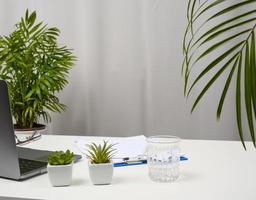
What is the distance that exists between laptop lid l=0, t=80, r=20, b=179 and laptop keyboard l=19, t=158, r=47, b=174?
55 millimetres

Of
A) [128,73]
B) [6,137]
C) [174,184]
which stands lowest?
[174,184]

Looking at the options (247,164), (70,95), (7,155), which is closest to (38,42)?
(70,95)

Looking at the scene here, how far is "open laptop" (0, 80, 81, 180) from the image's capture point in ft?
3.70

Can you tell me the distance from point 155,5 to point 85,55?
1.80 ft

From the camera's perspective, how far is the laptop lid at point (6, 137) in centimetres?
113

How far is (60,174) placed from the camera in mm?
1137

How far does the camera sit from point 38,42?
2.33 metres

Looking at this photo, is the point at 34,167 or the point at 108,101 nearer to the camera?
the point at 34,167

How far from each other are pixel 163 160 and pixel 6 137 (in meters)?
0.44

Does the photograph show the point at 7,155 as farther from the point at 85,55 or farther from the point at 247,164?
the point at 85,55

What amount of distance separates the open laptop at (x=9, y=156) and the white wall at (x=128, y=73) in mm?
1324

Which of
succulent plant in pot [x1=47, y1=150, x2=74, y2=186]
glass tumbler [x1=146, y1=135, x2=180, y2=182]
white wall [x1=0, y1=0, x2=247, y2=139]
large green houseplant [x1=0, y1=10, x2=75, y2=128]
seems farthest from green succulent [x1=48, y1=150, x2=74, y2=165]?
white wall [x1=0, y1=0, x2=247, y2=139]

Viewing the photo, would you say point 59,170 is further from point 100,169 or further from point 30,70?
point 30,70

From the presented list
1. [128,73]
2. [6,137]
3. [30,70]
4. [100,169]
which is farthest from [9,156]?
[128,73]
